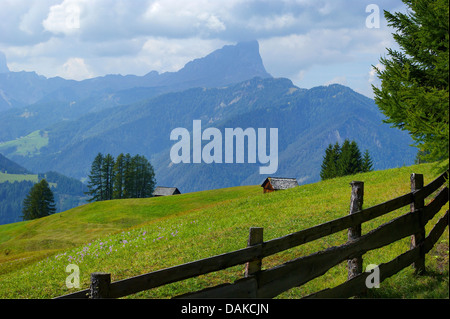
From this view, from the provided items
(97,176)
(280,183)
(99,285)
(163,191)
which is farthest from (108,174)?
(99,285)

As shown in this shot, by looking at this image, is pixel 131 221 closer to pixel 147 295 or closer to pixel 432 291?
pixel 147 295

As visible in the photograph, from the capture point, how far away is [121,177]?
4754 inches

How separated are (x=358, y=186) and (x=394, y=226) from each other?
1392 mm

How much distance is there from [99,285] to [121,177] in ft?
389

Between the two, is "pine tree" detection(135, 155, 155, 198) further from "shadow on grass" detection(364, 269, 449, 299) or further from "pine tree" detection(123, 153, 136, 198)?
"shadow on grass" detection(364, 269, 449, 299)

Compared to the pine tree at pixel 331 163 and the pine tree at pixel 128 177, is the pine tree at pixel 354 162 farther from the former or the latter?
the pine tree at pixel 128 177

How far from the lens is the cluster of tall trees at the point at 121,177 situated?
12006 cm

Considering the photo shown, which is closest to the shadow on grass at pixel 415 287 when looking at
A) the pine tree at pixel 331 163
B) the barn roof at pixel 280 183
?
the barn roof at pixel 280 183

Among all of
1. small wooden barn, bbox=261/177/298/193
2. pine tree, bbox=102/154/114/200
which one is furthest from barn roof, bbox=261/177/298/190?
pine tree, bbox=102/154/114/200

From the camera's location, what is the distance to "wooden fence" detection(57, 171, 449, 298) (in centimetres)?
647

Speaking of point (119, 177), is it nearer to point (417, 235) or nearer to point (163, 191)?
point (163, 191)

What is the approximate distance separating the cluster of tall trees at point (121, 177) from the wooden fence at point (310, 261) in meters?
112

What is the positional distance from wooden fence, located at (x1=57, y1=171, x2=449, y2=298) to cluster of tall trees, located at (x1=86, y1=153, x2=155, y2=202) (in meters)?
112
